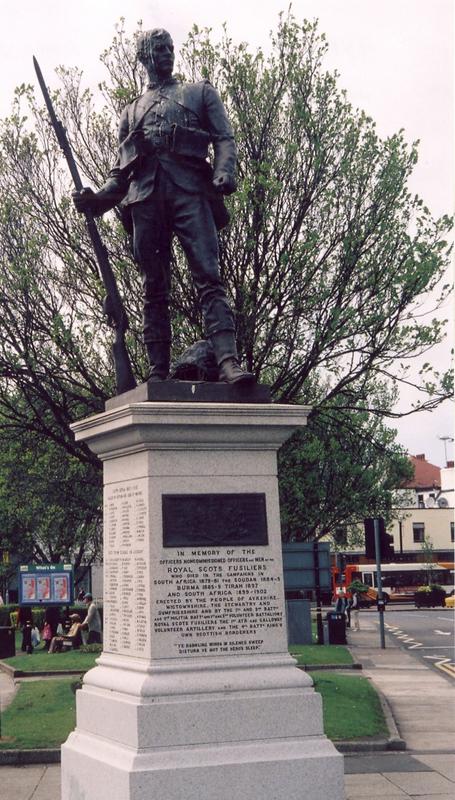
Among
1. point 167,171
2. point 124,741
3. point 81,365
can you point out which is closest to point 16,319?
point 81,365

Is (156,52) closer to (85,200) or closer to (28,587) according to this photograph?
(85,200)

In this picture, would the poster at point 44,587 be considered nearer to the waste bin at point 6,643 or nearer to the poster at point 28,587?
the poster at point 28,587

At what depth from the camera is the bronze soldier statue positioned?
7.91 m

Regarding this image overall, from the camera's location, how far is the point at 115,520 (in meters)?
7.60

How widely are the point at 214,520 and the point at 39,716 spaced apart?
845 cm

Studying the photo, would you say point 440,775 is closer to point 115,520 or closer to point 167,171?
point 115,520

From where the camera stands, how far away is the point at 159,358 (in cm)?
809

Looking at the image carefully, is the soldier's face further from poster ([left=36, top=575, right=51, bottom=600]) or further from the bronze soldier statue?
poster ([left=36, top=575, right=51, bottom=600])

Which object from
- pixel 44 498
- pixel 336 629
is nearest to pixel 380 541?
pixel 336 629

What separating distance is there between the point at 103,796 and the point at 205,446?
2.48m

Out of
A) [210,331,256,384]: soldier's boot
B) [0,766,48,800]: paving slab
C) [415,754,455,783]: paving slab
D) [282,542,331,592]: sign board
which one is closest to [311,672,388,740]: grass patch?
[415,754,455,783]: paving slab

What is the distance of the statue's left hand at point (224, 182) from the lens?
7.79m

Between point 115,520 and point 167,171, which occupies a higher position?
point 167,171

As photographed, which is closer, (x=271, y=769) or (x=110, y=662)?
(x=271, y=769)
